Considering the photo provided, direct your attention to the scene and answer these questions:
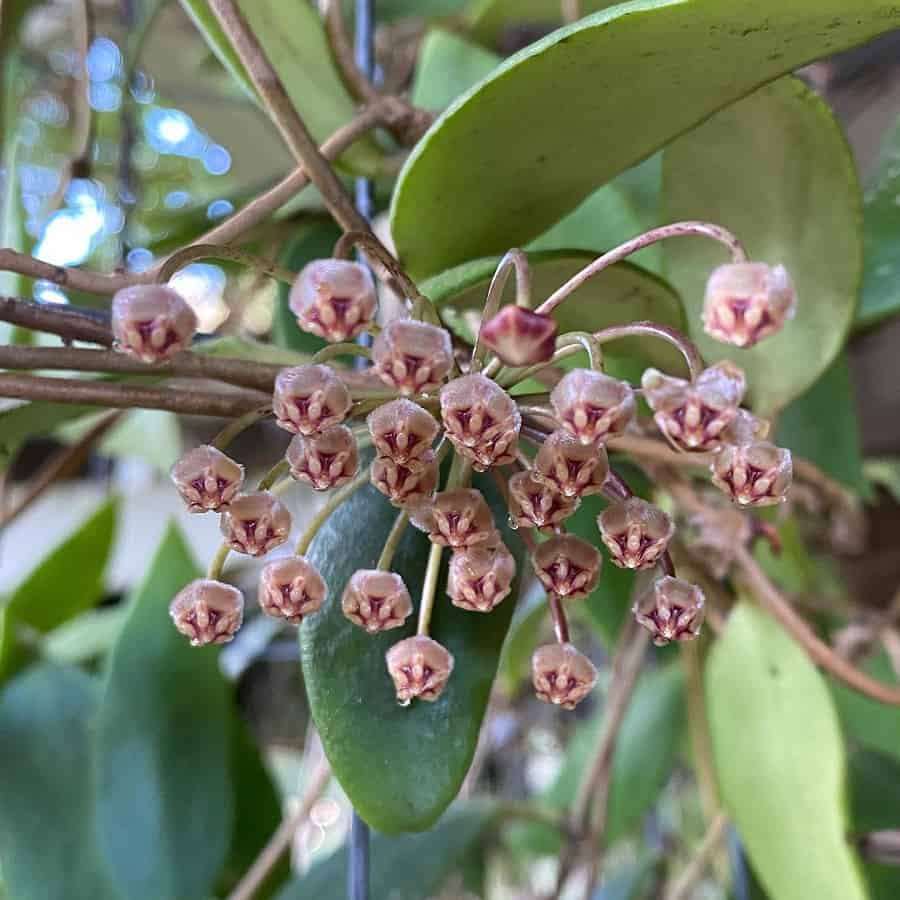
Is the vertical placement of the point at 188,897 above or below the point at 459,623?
below

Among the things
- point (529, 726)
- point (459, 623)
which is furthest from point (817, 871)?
point (529, 726)

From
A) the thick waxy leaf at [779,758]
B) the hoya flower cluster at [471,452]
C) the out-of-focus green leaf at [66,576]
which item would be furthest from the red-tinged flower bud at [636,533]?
the out-of-focus green leaf at [66,576]

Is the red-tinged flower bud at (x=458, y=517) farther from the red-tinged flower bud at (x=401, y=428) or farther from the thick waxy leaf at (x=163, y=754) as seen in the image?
the thick waxy leaf at (x=163, y=754)

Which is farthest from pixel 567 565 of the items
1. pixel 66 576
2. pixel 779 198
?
pixel 66 576

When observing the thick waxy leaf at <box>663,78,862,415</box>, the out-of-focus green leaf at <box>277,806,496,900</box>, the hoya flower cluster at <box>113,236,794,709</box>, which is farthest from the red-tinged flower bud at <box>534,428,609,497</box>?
the out-of-focus green leaf at <box>277,806,496,900</box>

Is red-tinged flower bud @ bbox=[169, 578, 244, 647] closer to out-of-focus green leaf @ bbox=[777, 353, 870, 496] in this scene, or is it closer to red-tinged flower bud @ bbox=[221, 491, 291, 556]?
red-tinged flower bud @ bbox=[221, 491, 291, 556]

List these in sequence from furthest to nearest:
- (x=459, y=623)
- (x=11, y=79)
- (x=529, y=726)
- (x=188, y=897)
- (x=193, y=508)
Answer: (x=529, y=726), (x=11, y=79), (x=188, y=897), (x=459, y=623), (x=193, y=508)

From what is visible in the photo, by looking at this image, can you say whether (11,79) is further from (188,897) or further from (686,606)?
(686,606)
